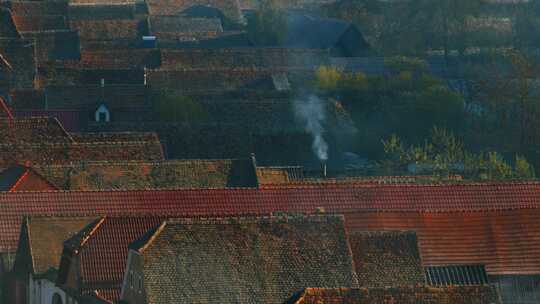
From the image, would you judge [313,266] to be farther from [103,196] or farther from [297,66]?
[297,66]

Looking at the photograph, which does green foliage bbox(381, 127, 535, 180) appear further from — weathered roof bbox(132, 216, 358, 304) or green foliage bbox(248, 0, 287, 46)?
green foliage bbox(248, 0, 287, 46)

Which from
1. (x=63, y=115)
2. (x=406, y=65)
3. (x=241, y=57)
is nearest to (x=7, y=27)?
(x=241, y=57)

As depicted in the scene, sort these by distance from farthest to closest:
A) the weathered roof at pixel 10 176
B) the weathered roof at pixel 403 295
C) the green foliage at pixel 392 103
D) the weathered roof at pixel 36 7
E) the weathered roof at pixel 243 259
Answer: the weathered roof at pixel 36 7 → the green foliage at pixel 392 103 → the weathered roof at pixel 10 176 → the weathered roof at pixel 243 259 → the weathered roof at pixel 403 295

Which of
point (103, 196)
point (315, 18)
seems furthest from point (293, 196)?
point (315, 18)

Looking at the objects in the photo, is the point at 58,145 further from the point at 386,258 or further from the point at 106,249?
the point at 386,258

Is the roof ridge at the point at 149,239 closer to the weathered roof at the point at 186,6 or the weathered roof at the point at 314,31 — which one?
the weathered roof at the point at 314,31

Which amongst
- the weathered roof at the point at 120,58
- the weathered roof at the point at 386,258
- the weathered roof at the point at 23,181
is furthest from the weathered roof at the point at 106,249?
the weathered roof at the point at 120,58
